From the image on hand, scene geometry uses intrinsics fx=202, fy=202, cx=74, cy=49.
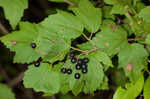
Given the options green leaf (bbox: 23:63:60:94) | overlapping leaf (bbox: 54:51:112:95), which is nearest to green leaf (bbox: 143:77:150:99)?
overlapping leaf (bbox: 54:51:112:95)

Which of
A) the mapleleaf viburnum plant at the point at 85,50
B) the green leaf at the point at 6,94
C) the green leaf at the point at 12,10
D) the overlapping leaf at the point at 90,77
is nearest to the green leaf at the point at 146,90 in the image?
the mapleleaf viburnum plant at the point at 85,50

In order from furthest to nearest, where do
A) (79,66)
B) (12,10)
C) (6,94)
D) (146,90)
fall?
(6,94) < (12,10) < (146,90) < (79,66)

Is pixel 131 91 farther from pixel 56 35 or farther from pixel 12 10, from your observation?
pixel 12 10

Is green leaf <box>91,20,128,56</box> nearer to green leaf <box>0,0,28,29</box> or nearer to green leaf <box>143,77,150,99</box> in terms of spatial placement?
green leaf <box>143,77,150,99</box>

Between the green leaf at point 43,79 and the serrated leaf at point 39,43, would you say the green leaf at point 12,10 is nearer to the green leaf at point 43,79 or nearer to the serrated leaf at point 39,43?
the serrated leaf at point 39,43

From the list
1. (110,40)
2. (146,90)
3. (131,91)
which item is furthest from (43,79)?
(146,90)
